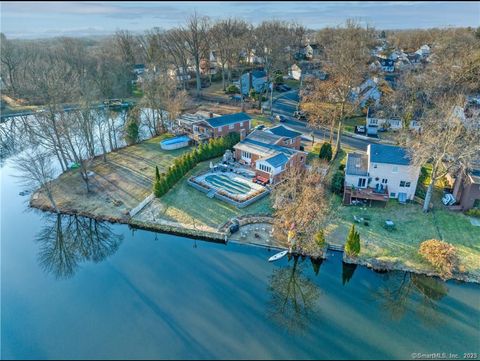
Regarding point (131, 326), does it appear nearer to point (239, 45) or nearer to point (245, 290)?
point (245, 290)

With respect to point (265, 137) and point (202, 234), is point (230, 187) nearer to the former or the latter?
point (202, 234)

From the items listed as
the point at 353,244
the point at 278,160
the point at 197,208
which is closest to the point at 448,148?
the point at 353,244

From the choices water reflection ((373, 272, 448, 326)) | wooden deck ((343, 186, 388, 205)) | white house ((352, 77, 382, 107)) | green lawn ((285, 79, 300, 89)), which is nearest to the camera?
water reflection ((373, 272, 448, 326))

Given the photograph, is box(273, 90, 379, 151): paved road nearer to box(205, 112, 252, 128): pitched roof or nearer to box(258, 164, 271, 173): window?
box(205, 112, 252, 128): pitched roof

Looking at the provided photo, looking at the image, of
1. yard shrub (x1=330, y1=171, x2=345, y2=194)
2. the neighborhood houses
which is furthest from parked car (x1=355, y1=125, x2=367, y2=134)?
yard shrub (x1=330, y1=171, x2=345, y2=194)

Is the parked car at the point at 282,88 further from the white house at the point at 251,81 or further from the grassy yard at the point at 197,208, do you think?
the grassy yard at the point at 197,208

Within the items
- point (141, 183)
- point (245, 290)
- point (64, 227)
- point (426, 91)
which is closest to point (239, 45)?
point (426, 91)
